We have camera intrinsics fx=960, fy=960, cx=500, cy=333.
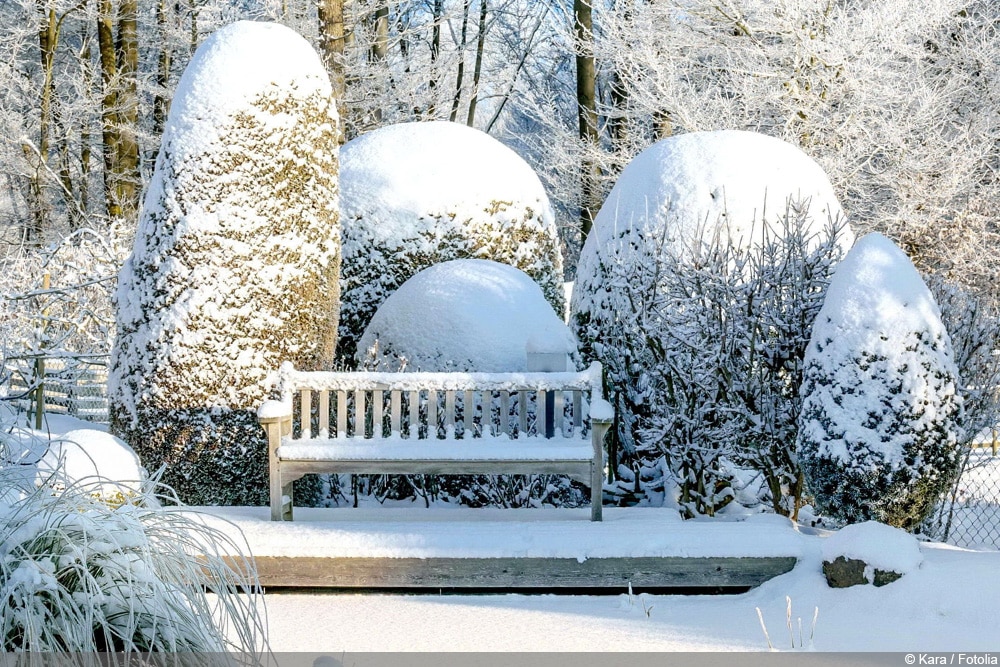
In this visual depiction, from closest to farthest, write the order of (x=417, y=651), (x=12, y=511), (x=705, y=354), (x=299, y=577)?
(x=12, y=511), (x=417, y=651), (x=299, y=577), (x=705, y=354)

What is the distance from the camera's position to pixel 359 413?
5.57 meters

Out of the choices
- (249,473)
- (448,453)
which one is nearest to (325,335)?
(249,473)

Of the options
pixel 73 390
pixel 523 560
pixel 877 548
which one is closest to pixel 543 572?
pixel 523 560

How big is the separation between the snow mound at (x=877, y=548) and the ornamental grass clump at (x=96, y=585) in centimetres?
284

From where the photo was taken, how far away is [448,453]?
207 inches

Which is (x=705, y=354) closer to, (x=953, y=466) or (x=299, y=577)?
(x=953, y=466)

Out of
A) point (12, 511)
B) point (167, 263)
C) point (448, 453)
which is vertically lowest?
point (448, 453)

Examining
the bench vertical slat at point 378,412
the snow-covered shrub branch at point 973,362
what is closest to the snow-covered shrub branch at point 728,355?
the snow-covered shrub branch at point 973,362

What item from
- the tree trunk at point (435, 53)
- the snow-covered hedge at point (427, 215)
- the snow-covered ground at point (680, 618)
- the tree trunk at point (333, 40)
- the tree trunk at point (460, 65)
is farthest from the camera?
the tree trunk at point (460, 65)

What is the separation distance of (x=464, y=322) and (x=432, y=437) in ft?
3.87

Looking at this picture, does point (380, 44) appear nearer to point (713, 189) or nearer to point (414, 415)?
point (713, 189)

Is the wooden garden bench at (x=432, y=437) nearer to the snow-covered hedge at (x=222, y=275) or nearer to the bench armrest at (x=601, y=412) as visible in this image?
the bench armrest at (x=601, y=412)

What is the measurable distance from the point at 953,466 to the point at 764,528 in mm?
1089

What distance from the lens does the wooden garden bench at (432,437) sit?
5.24m
